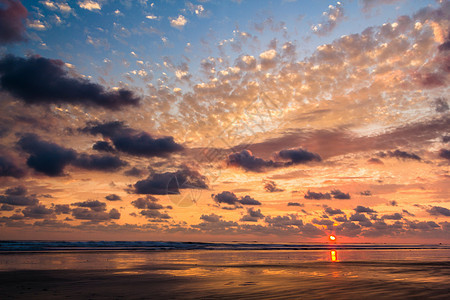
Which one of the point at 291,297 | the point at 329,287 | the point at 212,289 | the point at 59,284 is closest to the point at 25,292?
the point at 59,284

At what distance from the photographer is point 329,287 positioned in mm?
14461

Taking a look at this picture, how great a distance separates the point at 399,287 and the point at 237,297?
7558mm

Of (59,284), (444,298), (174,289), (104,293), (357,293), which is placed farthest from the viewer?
(59,284)

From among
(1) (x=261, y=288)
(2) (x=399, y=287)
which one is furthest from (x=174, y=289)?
(2) (x=399, y=287)

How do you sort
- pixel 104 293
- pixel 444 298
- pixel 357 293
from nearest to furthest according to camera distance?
pixel 444 298 < pixel 357 293 < pixel 104 293

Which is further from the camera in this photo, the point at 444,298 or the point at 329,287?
the point at 329,287

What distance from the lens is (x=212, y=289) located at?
47.4ft

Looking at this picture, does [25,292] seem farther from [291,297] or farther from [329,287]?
[329,287]

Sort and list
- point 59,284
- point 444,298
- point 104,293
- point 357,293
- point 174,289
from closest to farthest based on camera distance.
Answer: point 444,298, point 357,293, point 104,293, point 174,289, point 59,284

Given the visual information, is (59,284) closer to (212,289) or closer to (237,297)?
(212,289)

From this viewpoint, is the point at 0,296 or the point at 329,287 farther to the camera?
the point at 329,287

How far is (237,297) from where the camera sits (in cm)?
1194

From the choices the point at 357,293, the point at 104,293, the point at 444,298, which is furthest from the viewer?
the point at 104,293

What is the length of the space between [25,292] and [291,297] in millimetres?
11359
